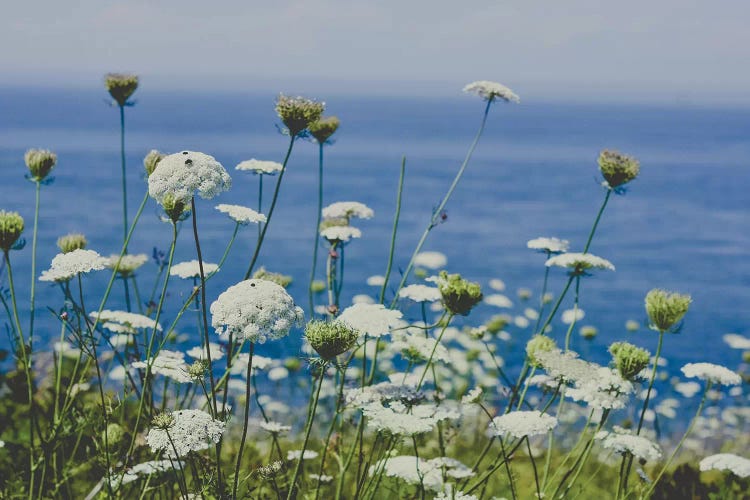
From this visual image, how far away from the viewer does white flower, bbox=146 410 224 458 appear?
117 inches

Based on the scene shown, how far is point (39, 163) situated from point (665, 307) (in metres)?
3.66

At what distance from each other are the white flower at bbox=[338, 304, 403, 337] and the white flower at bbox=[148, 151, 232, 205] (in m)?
0.86

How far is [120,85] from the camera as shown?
5.05 m

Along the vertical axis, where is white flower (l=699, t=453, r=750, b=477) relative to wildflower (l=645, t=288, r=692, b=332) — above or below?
below

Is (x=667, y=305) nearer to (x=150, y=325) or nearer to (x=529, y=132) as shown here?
(x=150, y=325)

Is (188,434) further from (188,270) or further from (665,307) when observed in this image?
(665,307)

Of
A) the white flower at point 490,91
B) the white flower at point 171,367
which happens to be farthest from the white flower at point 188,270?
the white flower at point 490,91

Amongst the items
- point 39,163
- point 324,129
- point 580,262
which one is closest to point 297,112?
point 324,129

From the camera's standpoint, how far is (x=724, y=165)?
96.4 m

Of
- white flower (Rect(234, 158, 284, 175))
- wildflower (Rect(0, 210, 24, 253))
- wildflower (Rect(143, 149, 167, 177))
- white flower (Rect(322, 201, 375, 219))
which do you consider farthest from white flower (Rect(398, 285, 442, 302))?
wildflower (Rect(0, 210, 24, 253))

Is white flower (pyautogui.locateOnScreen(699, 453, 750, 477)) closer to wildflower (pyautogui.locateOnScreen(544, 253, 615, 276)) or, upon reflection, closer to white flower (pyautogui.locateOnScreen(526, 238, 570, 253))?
wildflower (pyautogui.locateOnScreen(544, 253, 615, 276))

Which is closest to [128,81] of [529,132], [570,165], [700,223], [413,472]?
[413,472]

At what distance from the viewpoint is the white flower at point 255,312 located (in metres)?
2.88

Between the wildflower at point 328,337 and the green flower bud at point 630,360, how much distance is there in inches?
60.0
